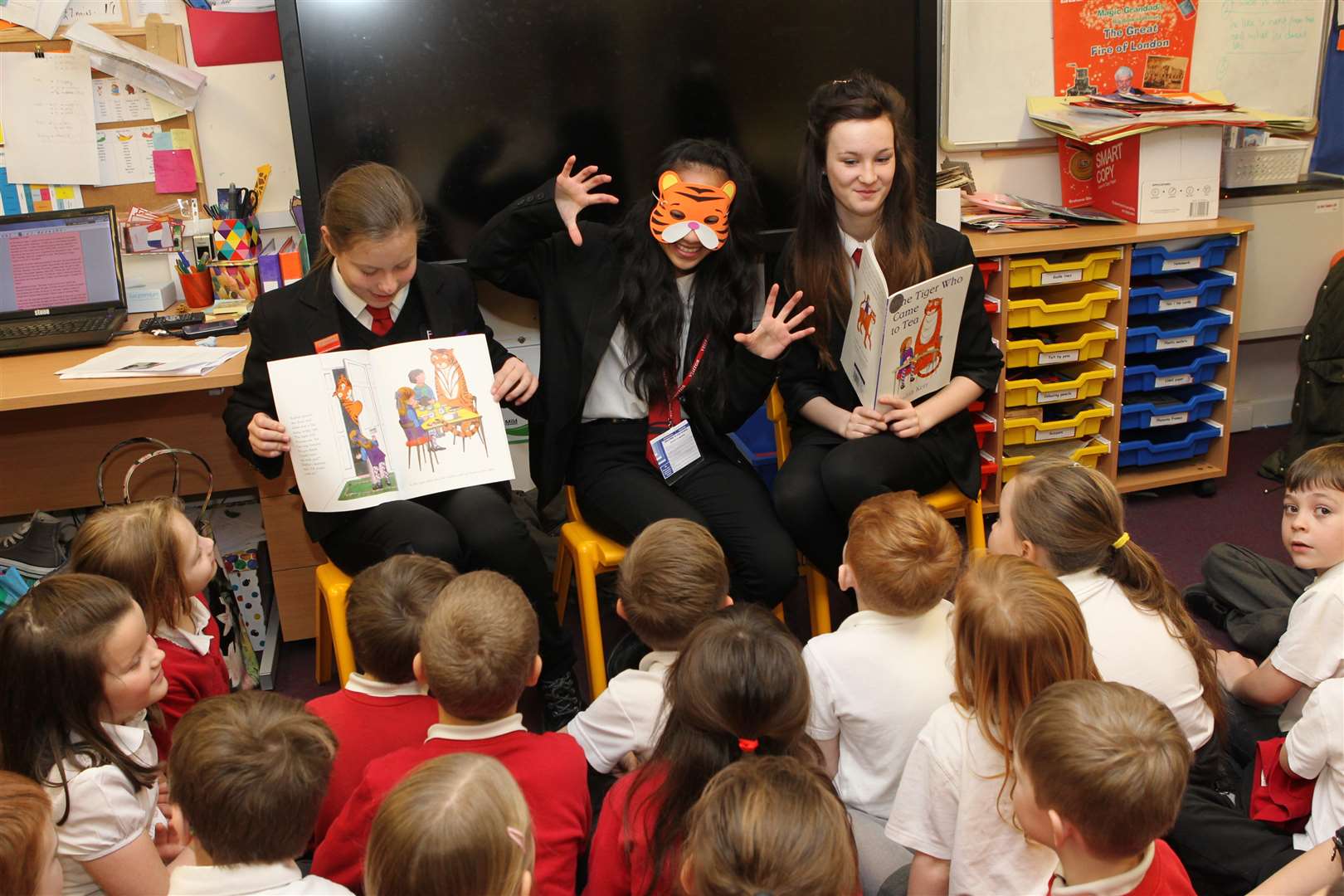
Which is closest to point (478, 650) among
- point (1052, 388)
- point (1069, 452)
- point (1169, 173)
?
point (1052, 388)

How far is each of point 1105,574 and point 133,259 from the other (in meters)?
2.59

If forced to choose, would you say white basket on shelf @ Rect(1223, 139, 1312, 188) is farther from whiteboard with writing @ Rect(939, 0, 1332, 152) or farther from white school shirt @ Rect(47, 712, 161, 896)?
white school shirt @ Rect(47, 712, 161, 896)

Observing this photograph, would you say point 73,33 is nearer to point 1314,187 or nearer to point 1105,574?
point 1105,574

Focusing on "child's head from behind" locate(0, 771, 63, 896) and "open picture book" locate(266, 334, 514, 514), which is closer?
"child's head from behind" locate(0, 771, 63, 896)

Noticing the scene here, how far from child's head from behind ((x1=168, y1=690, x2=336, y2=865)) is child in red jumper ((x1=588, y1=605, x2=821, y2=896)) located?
1.36ft

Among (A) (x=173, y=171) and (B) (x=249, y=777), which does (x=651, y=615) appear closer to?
(B) (x=249, y=777)

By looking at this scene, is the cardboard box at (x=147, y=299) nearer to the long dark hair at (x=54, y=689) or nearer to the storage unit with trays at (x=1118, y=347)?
the long dark hair at (x=54, y=689)

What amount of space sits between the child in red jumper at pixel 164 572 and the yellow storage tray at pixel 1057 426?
2271mm

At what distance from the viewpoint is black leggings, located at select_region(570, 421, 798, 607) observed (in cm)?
249

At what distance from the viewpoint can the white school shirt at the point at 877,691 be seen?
1783 mm

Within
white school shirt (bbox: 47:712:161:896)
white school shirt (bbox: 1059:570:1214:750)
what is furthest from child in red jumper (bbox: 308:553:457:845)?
white school shirt (bbox: 1059:570:1214:750)

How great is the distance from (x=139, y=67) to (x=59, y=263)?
0.56m

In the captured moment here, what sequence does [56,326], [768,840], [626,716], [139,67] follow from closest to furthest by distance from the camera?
[768,840] < [626,716] < [56,326] < [139,67]

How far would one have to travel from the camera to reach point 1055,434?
3404 mm
